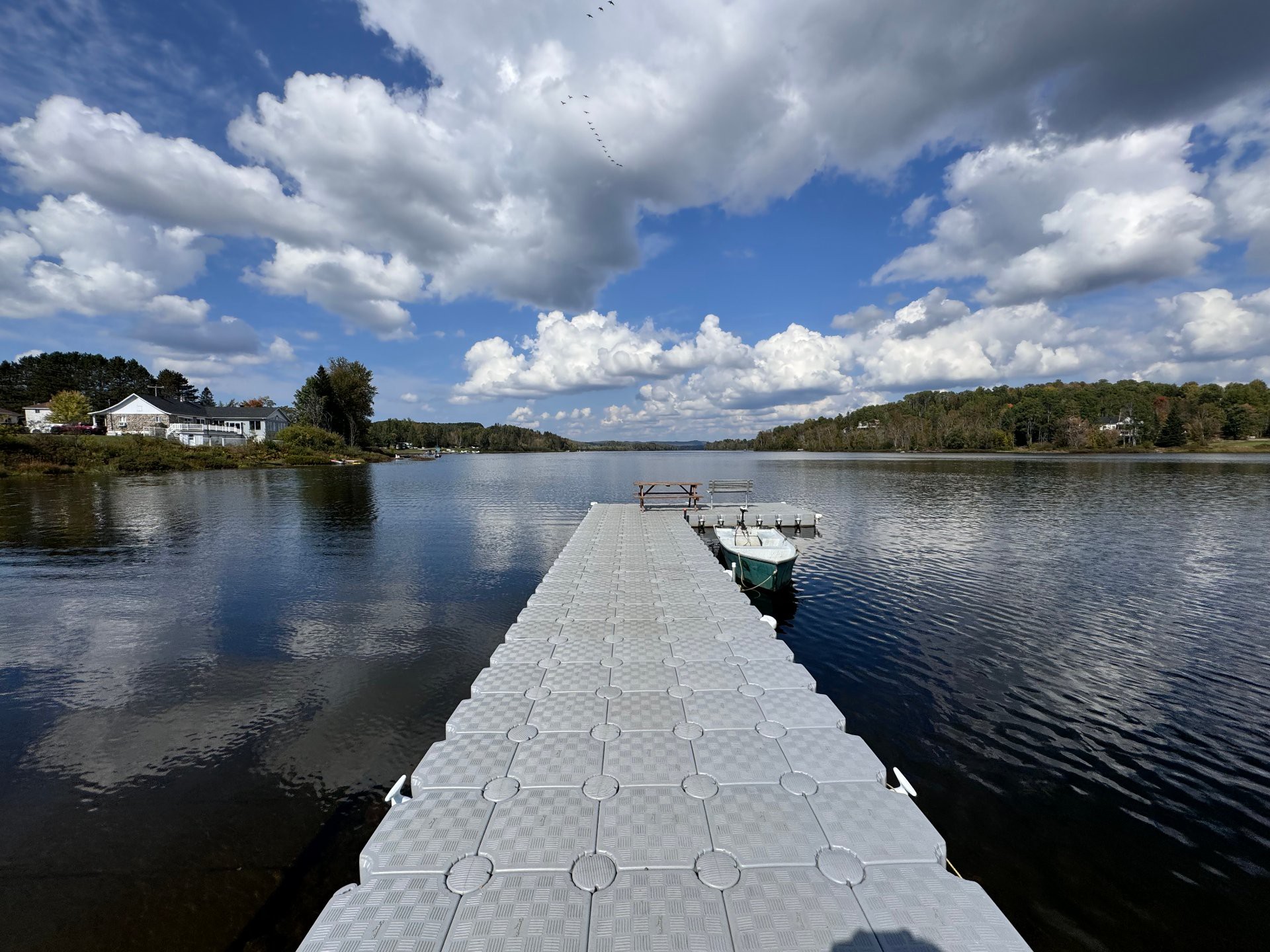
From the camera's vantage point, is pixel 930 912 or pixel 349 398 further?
pixel 349 398

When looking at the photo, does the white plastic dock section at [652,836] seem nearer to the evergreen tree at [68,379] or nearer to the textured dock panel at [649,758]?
the textured dock panel at [649,758]

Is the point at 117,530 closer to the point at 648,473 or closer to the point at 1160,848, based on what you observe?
the point at 1160,848

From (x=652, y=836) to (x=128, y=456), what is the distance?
85060mm

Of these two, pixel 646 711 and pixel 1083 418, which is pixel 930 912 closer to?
pixel 646 711

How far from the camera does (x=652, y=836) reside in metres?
4.26

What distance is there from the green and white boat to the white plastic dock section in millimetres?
9177

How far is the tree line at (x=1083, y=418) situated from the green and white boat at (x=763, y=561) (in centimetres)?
15540

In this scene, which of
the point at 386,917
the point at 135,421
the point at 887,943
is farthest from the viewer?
the point at 135,421

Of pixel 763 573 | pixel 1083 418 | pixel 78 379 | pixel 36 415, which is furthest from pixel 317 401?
pixel 1083 418

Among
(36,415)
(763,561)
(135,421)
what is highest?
(36,415)

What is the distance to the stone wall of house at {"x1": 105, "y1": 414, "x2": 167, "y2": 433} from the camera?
81.2 meters

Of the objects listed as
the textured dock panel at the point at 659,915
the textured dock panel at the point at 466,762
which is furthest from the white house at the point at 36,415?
the textured dock panel at the point at 659,915

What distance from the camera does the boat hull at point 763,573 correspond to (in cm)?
1656

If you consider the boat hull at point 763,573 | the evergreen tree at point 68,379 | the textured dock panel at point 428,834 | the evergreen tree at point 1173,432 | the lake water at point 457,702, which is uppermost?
the evergreen tree at point 68,379
